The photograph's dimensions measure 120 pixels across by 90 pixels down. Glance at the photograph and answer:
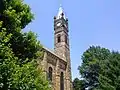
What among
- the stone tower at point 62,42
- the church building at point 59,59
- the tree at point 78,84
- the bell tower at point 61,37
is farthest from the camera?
the tree at point 78,84

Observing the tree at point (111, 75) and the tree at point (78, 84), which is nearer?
the tree at point (111, 75)

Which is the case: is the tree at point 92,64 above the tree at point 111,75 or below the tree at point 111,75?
above

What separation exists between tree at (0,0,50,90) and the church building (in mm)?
23092

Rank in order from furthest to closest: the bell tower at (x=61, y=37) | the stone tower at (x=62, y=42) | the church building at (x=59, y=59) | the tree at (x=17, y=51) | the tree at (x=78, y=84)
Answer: the tree at (x=78, y=84) → the bell tower at (x=61, y=37) → the stone tower at (x=62, y=42) → the church building at (x=59, y=59) → the tree at (x=17, y=51)

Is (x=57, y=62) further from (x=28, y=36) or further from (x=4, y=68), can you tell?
(x=4, y=68)

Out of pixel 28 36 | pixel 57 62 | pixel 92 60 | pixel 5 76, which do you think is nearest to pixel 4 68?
pixel 5 76

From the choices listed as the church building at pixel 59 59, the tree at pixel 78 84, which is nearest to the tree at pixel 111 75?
the church building at pixel 59 59

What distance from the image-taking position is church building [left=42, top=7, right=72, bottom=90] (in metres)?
38.2

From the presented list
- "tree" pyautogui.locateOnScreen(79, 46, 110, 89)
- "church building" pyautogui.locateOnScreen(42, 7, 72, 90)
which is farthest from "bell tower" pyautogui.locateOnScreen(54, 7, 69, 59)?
"tree" pyautogui.locateOnScreen(79, 46, 110, 89)

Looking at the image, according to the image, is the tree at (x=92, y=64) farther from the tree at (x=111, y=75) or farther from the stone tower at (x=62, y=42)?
the tree at (x=111, y=75)

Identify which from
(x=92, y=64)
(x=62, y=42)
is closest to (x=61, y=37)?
(x=62, y=42)

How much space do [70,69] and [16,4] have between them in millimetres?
30911

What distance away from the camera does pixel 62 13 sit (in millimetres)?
47438

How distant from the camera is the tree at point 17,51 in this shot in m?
10.6
